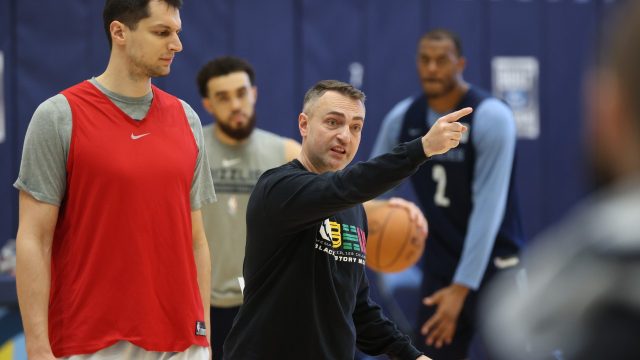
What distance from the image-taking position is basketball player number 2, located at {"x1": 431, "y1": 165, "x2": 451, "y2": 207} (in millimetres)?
6203

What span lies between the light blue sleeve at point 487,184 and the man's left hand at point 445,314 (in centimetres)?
11

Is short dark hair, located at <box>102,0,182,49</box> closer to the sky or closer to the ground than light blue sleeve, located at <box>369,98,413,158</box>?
closer to the sky

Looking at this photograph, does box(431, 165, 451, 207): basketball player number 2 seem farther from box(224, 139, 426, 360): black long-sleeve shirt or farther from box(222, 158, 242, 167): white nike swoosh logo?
box(224, 139, 426, 360): black long-sleeve shirt

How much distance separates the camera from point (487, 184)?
5.99 m

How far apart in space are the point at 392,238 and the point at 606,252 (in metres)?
4.58

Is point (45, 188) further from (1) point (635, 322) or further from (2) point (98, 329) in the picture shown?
(1) point (635, 322)

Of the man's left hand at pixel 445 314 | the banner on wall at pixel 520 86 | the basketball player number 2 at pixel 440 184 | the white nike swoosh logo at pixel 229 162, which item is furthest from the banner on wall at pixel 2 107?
the banner on wall at pixel 520 86

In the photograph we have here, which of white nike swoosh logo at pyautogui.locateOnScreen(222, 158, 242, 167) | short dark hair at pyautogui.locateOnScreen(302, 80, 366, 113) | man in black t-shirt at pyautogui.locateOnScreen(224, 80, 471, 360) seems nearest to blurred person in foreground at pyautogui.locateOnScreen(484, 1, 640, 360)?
man in black t-shirt at pyautogui.locateOnScreen(224, 80, 471, 360)

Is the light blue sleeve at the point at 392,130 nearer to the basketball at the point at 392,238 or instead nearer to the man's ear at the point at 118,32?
the basketball at the point at 392,238

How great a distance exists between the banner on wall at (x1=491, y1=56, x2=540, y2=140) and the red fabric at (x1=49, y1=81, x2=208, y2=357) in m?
4.99

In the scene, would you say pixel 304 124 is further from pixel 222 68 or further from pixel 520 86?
pixel 520 86

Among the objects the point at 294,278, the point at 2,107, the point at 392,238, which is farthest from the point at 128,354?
the point at 2,107

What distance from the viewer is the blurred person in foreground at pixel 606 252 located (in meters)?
1.26

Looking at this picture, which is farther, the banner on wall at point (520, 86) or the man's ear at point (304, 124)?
the banner on wall at point (520, 86)
